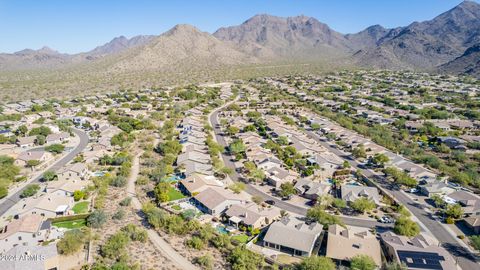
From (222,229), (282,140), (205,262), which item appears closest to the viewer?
(205,262)

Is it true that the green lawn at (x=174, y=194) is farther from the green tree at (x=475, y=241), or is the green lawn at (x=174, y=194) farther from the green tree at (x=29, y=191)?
the green tree at (x=475, y=241)

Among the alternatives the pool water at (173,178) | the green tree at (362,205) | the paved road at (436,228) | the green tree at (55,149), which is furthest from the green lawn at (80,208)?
the paved road at (436,228)

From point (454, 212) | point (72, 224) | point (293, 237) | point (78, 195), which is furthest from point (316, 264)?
point (78, 195)

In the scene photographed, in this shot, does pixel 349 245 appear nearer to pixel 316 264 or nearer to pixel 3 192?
pixel 316 264

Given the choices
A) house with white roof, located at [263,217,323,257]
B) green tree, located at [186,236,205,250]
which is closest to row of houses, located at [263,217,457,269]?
house with white roof, located at [263,217,323,257]

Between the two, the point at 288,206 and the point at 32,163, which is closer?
the point at 288,206

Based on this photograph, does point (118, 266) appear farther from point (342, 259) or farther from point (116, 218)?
point (342, 259)
